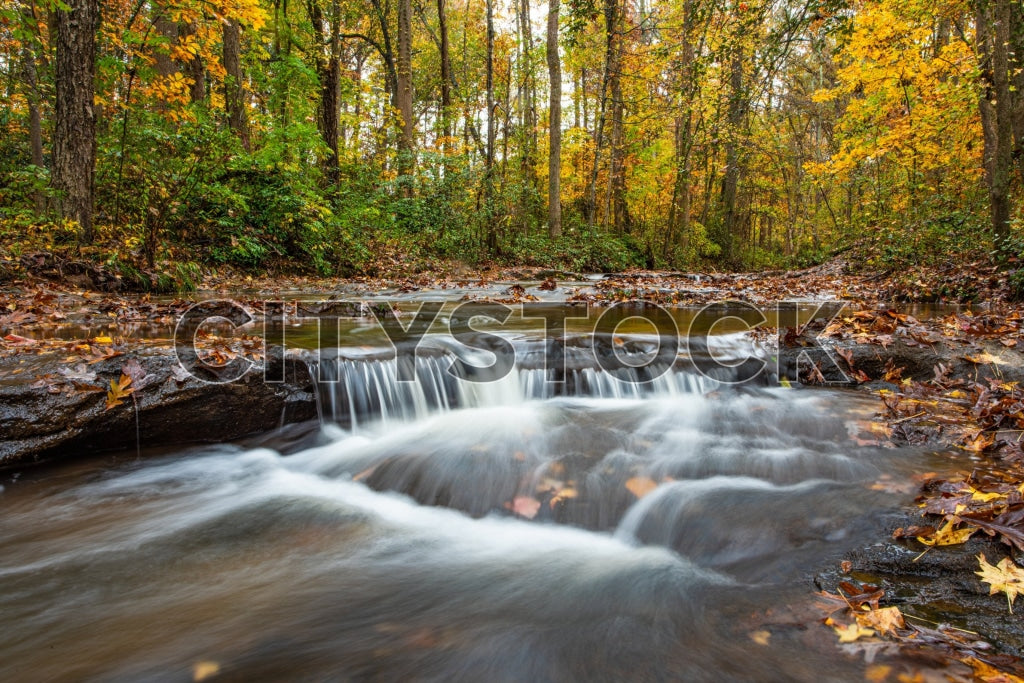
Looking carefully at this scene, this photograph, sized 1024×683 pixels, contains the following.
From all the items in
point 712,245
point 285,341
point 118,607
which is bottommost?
point 118,607

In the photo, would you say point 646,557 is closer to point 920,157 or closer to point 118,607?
point 118,607

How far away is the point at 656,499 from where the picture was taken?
10.5 feet

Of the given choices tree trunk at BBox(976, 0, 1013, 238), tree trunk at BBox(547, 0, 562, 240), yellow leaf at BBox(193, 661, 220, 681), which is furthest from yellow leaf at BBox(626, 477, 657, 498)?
tree trunk at BBox(547, 0, 562, 240)

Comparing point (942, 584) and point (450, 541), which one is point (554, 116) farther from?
point (942, 584)

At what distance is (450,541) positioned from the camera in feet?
9.94

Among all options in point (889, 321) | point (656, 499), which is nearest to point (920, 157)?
point (889, 321)

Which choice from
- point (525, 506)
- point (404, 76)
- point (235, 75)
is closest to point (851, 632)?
point (525, 506)

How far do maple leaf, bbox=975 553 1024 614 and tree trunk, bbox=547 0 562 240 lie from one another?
1570 centimetres

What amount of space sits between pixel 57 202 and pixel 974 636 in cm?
996

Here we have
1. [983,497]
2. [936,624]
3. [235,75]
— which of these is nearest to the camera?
[936,624]

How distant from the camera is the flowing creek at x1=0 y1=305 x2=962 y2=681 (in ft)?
6.41

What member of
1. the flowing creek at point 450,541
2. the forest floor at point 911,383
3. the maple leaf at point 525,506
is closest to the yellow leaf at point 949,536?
the forest floor at point 911,383

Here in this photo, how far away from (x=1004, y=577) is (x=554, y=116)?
16960 mm

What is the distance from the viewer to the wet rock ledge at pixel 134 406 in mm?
3178
